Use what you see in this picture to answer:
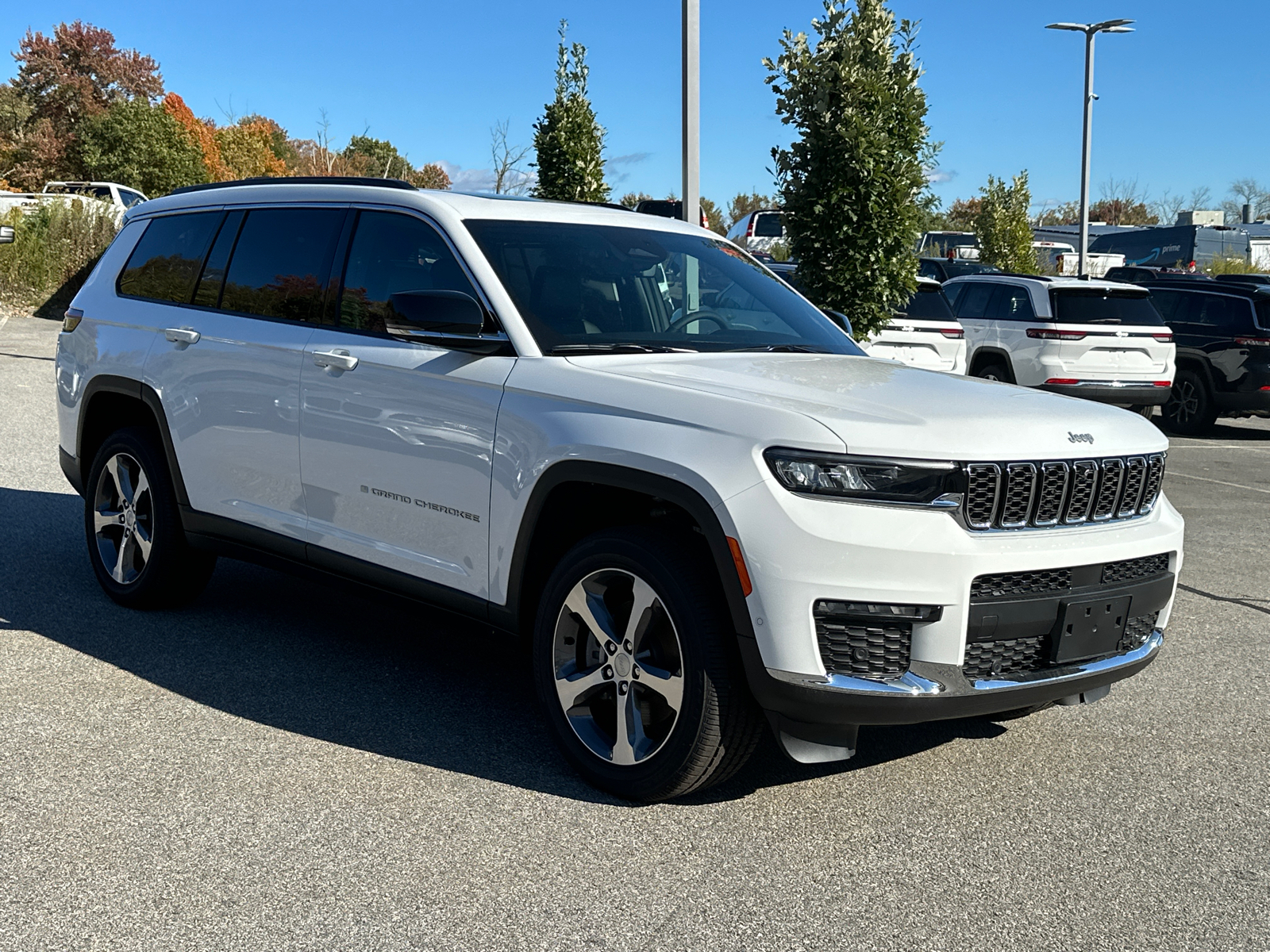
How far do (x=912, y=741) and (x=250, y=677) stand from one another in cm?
258

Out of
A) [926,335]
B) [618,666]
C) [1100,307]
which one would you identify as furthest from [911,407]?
[1100,307]

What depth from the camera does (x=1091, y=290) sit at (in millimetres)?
15344

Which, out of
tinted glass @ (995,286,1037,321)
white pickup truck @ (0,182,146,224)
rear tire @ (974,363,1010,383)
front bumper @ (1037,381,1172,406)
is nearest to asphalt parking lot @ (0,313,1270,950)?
front bumper @ (1037,381,1172,406)

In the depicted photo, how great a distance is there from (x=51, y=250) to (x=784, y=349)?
2142 cm

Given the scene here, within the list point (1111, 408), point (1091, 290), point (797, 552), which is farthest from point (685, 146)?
point (797, 552)

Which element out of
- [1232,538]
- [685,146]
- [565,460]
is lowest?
[1232,538]

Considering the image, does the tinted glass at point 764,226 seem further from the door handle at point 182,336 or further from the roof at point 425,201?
the door handle at point 182,336

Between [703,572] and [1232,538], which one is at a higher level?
[703,572]

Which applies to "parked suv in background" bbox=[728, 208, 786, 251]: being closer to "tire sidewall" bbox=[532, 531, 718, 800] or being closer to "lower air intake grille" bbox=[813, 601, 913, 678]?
"tire sidewall" bbox=[532, 531, 718, 800]

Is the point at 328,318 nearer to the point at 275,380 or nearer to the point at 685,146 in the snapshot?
the point at 275,380

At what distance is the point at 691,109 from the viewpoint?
11.1 meters

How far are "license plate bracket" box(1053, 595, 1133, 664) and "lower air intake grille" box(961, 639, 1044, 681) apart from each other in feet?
0.23

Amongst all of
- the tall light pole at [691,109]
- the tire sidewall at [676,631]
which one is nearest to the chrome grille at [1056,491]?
the tire sidewall at [676,631]

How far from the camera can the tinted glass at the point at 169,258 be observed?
5988mm
